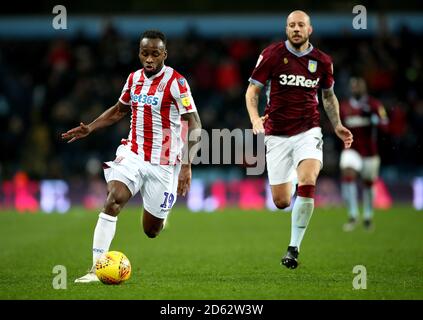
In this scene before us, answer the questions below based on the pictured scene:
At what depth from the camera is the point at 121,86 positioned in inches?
893

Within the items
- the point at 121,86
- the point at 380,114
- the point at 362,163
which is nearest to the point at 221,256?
Result: the point at 380,114

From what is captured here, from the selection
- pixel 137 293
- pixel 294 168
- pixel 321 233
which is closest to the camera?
pixel 137 293

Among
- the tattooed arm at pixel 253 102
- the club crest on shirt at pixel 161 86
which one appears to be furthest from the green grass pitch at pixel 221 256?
the club crest on shirt at pixel 161 86

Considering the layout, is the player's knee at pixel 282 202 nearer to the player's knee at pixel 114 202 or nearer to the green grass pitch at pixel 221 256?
the green grass pitch at pixel 221 256

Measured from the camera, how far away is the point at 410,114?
73.1 feet

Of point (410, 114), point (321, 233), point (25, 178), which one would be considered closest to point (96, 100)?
point (25, 178)

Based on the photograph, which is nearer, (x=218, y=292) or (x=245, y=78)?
(x=218, y=292)

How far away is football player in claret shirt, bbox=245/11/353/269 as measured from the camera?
941 cm

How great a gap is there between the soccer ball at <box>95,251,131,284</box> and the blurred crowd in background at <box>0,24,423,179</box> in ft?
43.2

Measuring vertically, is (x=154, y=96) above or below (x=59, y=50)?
below

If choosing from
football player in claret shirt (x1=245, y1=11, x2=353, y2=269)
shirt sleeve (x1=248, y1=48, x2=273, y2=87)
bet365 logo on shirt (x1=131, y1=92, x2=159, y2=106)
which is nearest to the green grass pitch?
football player in claret shirt (x1=245, y1=11, x2=353, y2=269)

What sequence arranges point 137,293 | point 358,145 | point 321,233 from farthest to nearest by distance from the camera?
point 358,145, point 321,233, point 137,293

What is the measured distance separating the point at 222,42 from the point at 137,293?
17683 mm

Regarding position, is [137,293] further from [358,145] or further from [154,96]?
[358,145]
